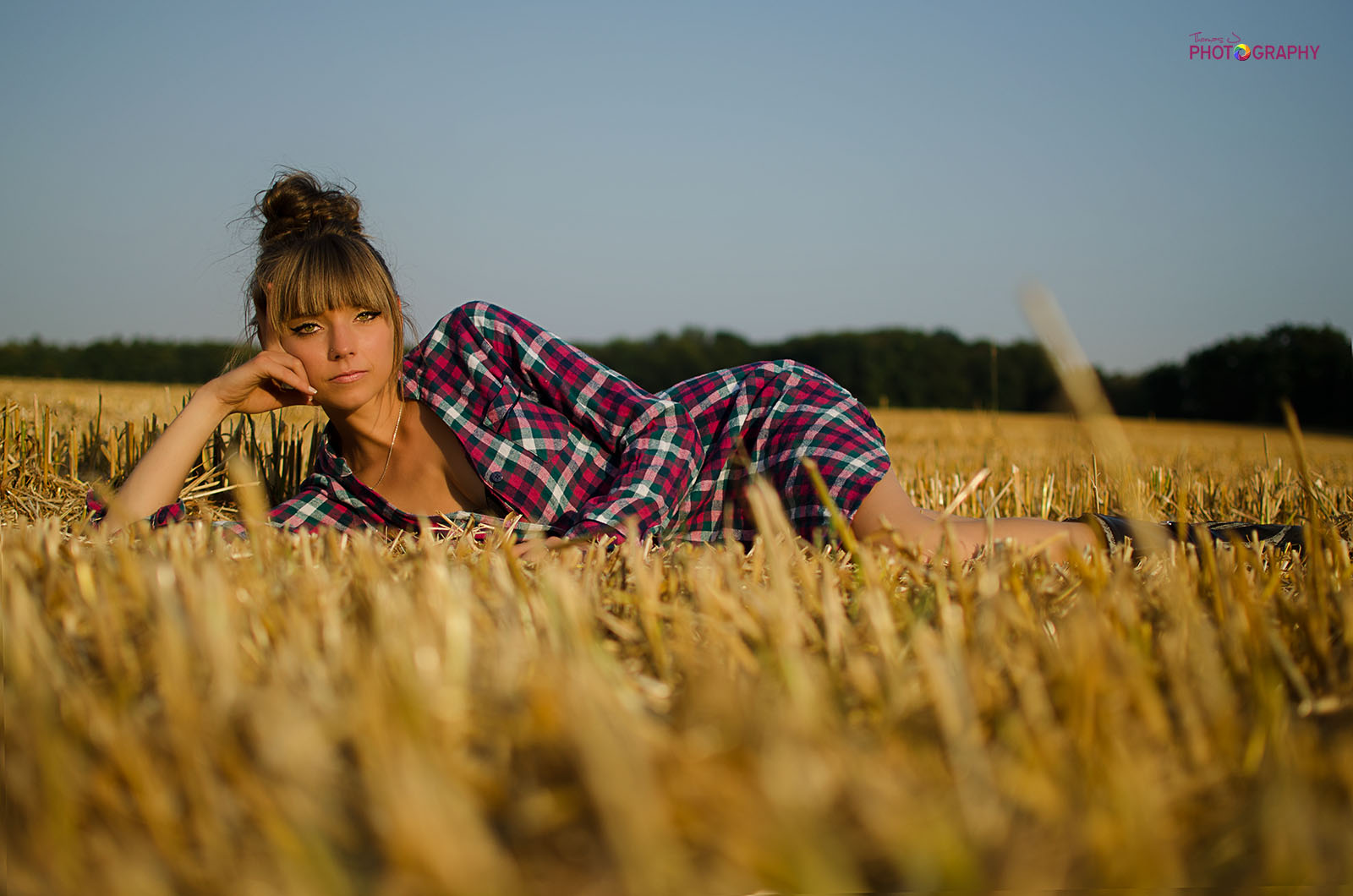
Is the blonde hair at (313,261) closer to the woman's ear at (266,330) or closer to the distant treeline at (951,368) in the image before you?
the woman's ear at (266,330)

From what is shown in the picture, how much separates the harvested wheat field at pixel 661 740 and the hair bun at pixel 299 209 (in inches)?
81.5

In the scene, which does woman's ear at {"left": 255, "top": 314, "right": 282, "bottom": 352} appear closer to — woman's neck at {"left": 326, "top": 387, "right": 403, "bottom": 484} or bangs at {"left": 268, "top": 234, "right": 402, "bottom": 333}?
bangs at {"left": 268, "top": 234, "right": 402, "bottom": 333}

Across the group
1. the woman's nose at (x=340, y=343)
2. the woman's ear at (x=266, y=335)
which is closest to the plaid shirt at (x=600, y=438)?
the woman's nose at (x=340, y=343)

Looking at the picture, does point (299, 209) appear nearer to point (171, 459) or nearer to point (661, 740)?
point (171, 459)

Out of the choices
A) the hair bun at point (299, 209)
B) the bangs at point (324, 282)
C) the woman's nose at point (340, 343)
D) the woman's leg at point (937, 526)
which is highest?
the hair bun at point (299, 209)

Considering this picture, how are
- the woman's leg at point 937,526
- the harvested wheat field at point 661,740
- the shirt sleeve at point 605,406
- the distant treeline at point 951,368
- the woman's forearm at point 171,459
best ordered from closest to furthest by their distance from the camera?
the harvested wheat field at point 661,740 → the woman's leg at point 937,526 → the shirt sleeve at point 605,406 → the woman's forearm at point 171,459 → the distant treeline at point 951,368

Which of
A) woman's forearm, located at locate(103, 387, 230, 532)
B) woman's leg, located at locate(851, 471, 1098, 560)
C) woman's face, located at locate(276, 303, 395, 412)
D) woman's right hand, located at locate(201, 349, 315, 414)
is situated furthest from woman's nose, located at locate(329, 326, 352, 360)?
woman's leg, located at locate(851, 471, 1098, 560)

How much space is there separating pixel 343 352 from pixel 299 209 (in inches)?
27.5

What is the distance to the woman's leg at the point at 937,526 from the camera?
2057 millimetres

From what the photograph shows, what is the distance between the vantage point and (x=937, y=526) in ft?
6.74

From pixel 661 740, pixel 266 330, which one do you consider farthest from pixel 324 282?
pixel 661 740

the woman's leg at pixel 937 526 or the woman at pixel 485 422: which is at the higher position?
the woman at pixel 485 422

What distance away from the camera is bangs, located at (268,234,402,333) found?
252 centimetres

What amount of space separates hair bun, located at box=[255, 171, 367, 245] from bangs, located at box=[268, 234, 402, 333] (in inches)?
11.0
